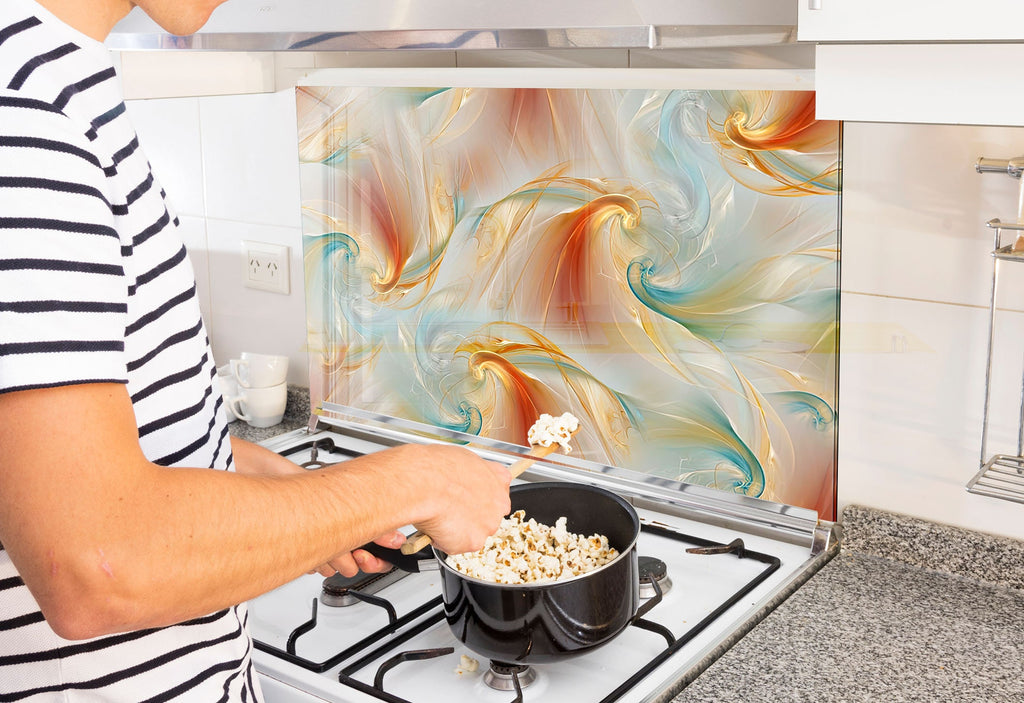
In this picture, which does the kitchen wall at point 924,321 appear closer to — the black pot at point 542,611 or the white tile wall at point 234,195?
the black pot at point 542,611

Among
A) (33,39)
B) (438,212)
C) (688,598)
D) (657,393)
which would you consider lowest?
(688,598)

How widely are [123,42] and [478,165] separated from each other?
489 millimetres

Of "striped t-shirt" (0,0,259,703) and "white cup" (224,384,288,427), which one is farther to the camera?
"white cup" (224,384,288,427)

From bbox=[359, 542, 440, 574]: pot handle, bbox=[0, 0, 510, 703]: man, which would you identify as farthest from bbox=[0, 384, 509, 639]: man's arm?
bbox=[359, 542, 440, 574]: pot handle

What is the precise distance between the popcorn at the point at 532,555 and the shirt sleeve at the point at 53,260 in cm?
58

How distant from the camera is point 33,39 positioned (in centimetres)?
60

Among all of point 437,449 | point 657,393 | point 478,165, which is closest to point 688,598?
point 657,393

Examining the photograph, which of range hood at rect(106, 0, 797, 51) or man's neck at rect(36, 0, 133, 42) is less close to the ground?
range hood at rect(106, 0, 797, 51)

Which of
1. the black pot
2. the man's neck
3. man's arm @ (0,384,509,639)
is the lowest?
the black pot

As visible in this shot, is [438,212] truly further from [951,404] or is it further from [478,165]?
[951,404]

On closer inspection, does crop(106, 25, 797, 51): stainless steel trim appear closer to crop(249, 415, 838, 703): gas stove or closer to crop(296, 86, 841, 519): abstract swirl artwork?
crop(296, 86, 841, 519): abstract swirl artwork

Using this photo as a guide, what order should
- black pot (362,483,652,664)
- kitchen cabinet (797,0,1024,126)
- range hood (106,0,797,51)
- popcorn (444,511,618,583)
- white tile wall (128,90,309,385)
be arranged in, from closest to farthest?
kitchen cabinet (797,0,1024,126) < range hood (106,0,797,51) < black pot (362,483,652,664) < popcorn (444,511,618,583) < white tile wall (128,90,309,385)

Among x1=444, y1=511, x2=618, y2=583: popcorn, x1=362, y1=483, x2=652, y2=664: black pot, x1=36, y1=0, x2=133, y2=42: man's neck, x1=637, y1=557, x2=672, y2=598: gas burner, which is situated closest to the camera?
x1=36, y1=0, x2=133, y2=42: man's neck

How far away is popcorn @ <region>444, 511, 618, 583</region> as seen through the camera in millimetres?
1080
